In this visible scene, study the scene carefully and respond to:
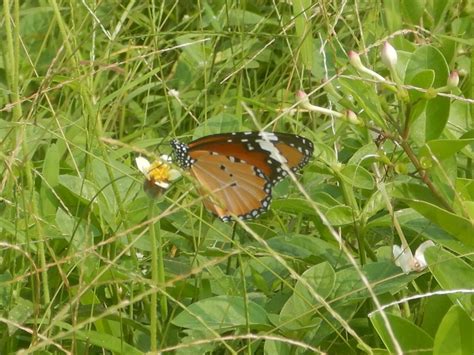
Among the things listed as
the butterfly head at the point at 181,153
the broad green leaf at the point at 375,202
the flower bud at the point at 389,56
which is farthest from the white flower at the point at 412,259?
the butterfly head at the point at 181,153

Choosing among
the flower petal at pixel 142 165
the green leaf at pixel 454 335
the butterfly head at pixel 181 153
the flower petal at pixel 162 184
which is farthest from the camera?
the butterfly head at pixel 181 153

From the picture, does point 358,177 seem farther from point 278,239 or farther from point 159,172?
point 159,172

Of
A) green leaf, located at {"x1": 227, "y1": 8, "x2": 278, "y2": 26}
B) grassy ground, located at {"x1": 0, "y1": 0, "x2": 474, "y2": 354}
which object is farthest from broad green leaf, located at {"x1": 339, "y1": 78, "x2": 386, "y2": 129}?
green leaf, located at {"x1": 227, "y1": 8, "x2": 278, "y2": 26}

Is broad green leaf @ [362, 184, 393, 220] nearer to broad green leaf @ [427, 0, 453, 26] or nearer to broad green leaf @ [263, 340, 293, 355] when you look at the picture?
broad green leaf @ [263, 340, 293, 355]

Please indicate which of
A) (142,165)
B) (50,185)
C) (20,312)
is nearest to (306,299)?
(142,165)

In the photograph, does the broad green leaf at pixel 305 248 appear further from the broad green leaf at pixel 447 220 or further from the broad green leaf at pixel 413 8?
the broad green leaf at pixel 413 8

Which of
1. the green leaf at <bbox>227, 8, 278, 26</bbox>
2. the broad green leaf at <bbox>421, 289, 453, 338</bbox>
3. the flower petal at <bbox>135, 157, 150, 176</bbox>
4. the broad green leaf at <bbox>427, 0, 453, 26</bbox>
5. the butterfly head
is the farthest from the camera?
the green leaf at <bbox>227, 8, 278, 26</bbox>
